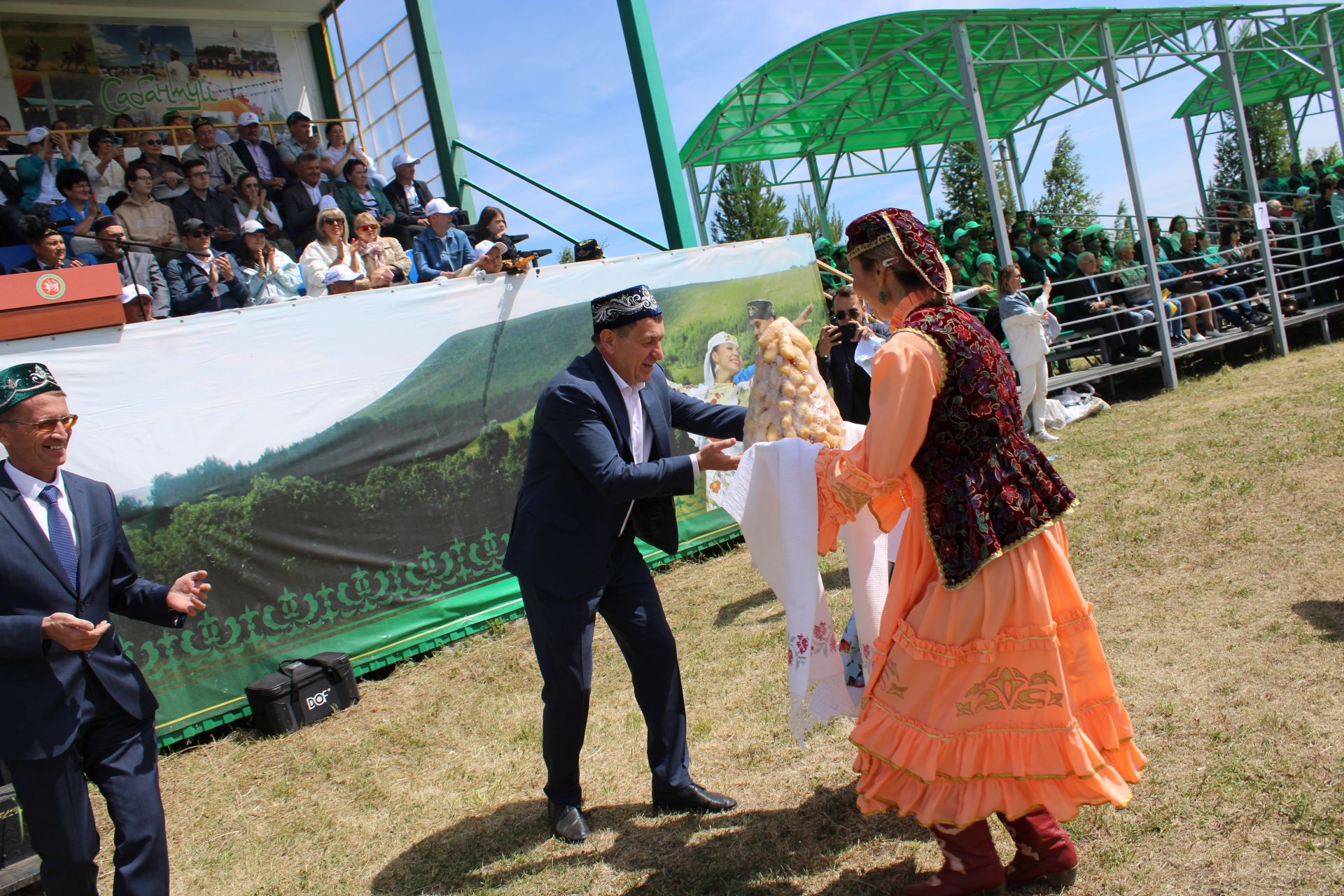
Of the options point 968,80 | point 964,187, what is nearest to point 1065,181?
point 964,187

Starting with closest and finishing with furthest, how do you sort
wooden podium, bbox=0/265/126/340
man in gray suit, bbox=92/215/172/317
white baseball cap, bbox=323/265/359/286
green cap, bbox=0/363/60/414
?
green cap, bbox=0/363/60/414 → wooden podium, bbox=0/265/126/340 → man in gray suit, bbox=92/215/172/317 → white baseball cap, bbox=323/265/359/286

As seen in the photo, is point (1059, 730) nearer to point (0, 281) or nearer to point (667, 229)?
point (0, 281)

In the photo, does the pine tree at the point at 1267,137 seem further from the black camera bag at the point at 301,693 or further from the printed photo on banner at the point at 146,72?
the black camera bag at the point at 301,693

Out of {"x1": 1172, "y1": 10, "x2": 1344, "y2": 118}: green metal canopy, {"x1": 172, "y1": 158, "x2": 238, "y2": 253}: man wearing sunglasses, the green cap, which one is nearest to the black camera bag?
the green cap

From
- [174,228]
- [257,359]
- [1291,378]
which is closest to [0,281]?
[257,359]

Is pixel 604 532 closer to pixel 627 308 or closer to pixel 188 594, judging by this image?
pixel 627 308

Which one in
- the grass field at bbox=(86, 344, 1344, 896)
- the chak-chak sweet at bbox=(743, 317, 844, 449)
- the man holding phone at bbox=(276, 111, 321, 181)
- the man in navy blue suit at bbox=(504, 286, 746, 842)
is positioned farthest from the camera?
the man holding phone at bbox=(276, 111, 321, 181)

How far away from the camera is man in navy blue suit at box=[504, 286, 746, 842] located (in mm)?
3391

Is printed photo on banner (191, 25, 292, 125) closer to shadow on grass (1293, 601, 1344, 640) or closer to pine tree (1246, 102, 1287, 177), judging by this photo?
shadow on grass (1293, 601, 1344, 640)

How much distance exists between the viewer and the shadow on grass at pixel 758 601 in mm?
6109

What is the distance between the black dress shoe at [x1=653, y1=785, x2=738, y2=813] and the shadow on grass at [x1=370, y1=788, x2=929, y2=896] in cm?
4

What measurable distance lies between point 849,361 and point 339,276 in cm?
368

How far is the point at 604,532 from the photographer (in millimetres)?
3527

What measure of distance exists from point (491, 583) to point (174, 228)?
3.93m
